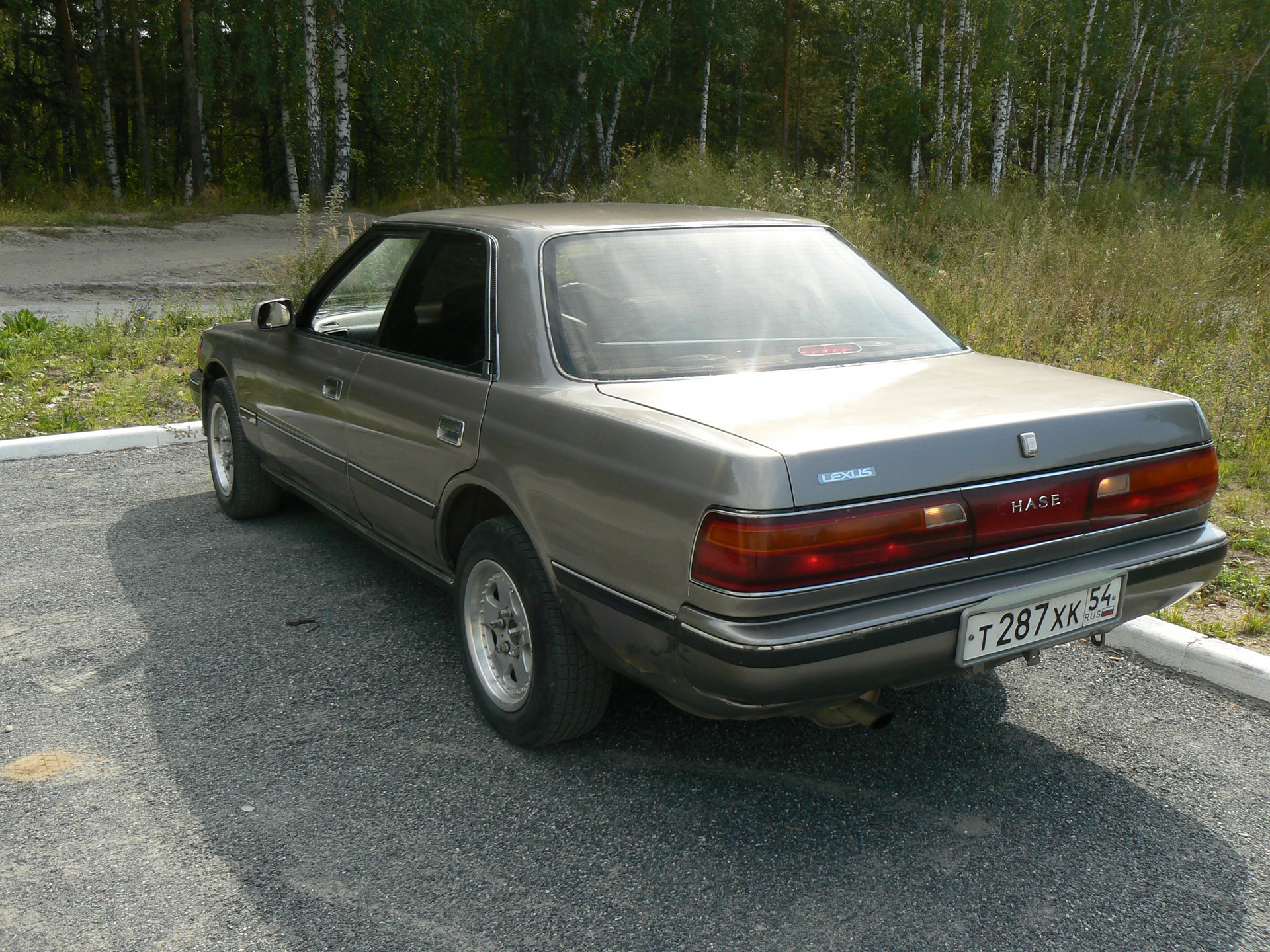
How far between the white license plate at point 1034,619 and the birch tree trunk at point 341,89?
2112 cm

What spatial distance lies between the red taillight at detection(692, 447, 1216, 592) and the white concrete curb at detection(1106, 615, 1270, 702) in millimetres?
1111

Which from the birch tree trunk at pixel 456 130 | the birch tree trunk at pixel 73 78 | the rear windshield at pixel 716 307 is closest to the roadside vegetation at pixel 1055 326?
the rear windshield at pixel 716 307

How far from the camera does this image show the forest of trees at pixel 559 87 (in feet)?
75.4

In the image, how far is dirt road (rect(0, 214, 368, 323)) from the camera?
12.2 m

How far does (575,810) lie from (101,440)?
529cm

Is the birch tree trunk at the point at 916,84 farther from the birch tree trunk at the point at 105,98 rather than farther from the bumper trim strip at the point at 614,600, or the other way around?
the bumper trim strip at the point at 614,600

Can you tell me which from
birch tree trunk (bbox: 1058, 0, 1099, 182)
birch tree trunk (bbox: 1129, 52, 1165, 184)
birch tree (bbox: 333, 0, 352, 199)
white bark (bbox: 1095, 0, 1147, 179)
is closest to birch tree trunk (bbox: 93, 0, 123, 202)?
birch tree (bbox: 333, 0, 352, 199)

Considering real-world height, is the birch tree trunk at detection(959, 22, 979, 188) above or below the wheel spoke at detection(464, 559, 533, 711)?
above

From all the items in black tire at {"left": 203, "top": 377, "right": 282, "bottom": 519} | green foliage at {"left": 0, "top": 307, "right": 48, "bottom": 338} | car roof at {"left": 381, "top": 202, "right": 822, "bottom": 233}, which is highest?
car roof at {"left": 381, "top": 202, "right": 822, "bottom": 233}

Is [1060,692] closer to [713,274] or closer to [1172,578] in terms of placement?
[1172,578]

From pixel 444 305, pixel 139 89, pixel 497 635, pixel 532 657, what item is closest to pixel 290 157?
pixel 139 89

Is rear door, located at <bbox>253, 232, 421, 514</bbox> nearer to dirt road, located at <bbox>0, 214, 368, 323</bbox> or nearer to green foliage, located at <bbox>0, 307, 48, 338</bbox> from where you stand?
green foliage, located at <bbox>0, 307, 48, 338</bbox>

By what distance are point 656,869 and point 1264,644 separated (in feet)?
8.32

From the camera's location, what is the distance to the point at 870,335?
127 inches
